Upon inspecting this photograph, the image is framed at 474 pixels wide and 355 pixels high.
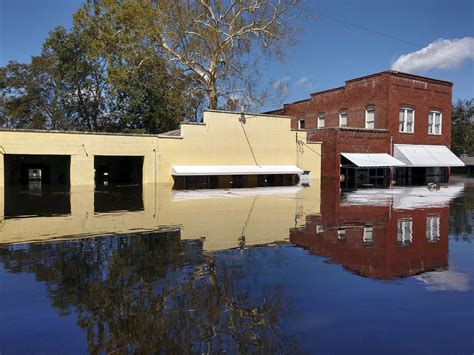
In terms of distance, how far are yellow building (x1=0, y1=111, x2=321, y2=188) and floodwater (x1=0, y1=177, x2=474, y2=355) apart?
14960 mm

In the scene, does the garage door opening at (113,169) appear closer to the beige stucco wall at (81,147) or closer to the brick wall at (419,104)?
the beige stucco wall at (81,147)

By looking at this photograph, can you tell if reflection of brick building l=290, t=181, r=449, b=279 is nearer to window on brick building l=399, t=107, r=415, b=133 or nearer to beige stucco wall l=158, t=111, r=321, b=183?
beige stucco wall l=158, t=111, r=321, b=183

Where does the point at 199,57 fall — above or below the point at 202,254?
above

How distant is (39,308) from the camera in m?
4.66

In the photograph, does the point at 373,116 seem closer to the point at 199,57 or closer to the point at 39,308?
the point at 199,57

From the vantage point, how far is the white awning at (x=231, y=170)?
2655 cm

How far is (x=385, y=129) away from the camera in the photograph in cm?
3356

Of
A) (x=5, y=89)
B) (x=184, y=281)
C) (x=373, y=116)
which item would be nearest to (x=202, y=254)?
(x=184, y=281)

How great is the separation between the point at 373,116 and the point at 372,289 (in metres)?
31.4

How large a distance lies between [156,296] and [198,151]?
2333cm

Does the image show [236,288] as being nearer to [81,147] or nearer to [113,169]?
[81,147]

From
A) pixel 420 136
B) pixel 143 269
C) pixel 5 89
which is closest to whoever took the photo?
pixel 143 269

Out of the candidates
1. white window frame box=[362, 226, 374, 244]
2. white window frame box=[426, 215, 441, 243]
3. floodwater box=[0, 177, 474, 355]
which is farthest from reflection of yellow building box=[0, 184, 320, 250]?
white window frame box=[426, 215, 441, 243]

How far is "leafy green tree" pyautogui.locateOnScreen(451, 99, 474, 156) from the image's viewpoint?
65375mm
